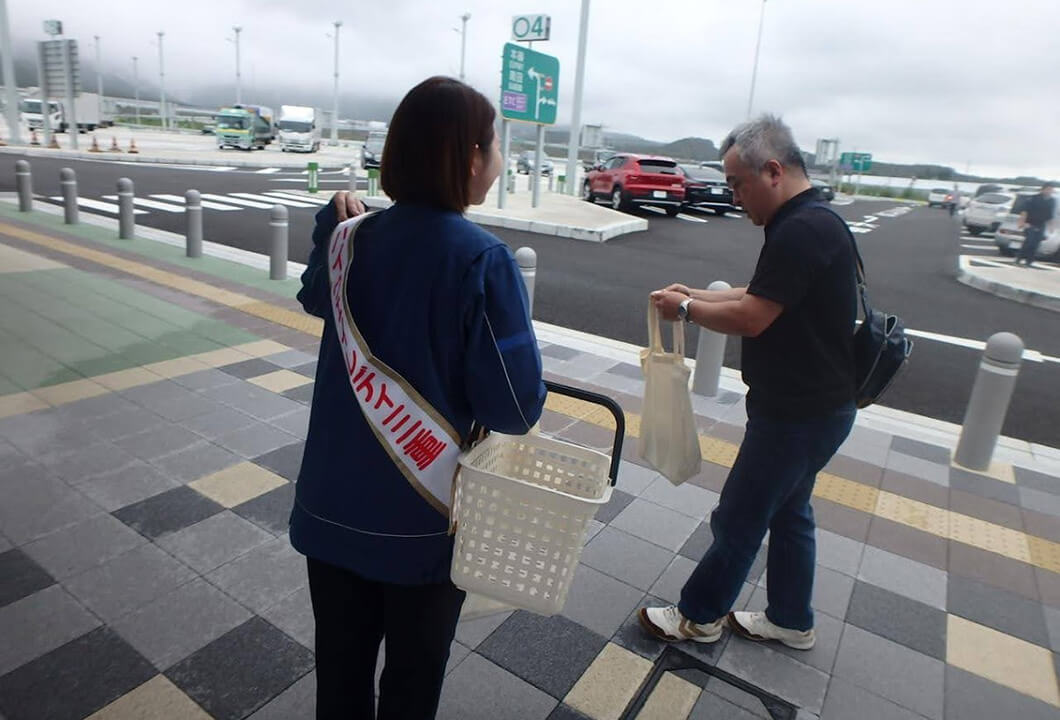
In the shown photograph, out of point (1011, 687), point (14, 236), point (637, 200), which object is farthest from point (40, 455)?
point (637, 200)

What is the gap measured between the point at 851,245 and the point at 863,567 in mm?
1910

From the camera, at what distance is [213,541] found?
320 cm

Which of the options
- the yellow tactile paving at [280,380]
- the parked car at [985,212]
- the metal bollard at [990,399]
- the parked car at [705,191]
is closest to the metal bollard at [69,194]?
the yellow tactile paving at [280,380]

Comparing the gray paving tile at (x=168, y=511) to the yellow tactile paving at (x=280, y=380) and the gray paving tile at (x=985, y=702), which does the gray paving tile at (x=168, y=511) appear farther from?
the gray paving tile at (x=985, y=702)

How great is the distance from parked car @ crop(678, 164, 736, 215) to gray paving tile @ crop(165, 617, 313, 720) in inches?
865

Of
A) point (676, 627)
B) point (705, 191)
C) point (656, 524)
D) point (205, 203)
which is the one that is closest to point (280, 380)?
point (656, 524)

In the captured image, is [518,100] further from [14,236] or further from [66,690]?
[66,690]

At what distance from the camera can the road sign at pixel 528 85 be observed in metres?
16.7

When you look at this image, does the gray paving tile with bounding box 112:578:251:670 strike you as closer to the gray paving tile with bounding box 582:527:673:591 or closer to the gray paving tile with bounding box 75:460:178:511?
the gray paving tile with bounding box 75:460:178:511

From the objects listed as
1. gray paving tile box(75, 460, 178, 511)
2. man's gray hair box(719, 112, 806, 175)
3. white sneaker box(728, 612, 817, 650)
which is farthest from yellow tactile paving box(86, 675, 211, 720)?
man's gray hair box(719, 112, 806, 175)

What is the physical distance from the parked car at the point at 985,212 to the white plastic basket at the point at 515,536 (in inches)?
1193

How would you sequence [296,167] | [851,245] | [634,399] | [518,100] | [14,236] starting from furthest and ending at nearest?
[296,167] → [518,100] → [14,236] → [634,399] → [851,245]

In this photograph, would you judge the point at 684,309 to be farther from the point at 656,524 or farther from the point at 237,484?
the point at 237,484

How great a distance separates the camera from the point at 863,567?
3.49m
